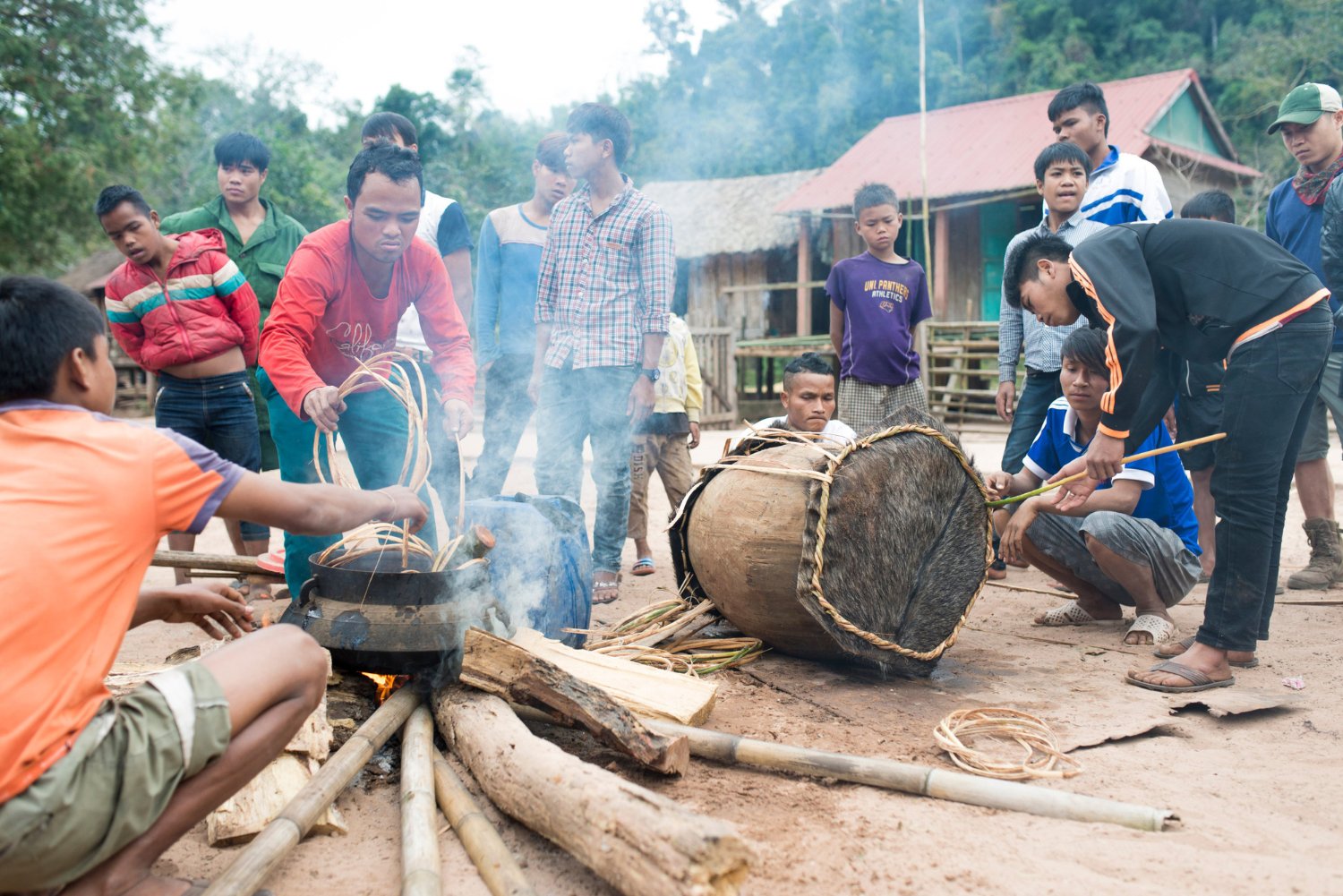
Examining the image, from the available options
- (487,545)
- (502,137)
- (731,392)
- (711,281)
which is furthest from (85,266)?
(487,545)

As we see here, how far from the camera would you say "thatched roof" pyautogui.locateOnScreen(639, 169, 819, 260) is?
1798 cm

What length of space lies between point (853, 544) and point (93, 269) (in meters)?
26.3

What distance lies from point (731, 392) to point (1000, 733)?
41.6 ft

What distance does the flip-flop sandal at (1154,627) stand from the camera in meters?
3.79

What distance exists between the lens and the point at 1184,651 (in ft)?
11.8

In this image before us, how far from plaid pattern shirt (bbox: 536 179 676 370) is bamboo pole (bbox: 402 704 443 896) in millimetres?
2258

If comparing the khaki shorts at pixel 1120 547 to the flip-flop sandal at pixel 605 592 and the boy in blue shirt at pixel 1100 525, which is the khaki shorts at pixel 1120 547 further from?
the flip-flop sandal at pixel 605 592

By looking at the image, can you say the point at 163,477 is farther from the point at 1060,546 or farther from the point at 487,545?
the point at 1060,546

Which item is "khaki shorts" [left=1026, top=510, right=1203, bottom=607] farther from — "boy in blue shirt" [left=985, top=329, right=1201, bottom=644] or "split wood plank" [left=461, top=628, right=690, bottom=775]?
"split wood plank" [left=461, top=628, right=690, bottom=775]

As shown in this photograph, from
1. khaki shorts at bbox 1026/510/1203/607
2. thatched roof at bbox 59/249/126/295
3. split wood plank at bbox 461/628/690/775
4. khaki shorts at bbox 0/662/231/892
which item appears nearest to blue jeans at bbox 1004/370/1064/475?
khaki shorts at bbox 1026/510/1203/607

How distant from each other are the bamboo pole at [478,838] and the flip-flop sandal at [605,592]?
6.61 ft

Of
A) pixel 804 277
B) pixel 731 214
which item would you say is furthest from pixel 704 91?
pixel 804 277


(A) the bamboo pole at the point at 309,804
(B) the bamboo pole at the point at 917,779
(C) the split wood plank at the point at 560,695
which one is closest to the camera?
(A) the bamboo pole at the point at 309,804

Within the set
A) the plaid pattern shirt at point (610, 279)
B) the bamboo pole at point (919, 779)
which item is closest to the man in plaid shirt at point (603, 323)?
the plaid pattern shirt at point (610, 279)
